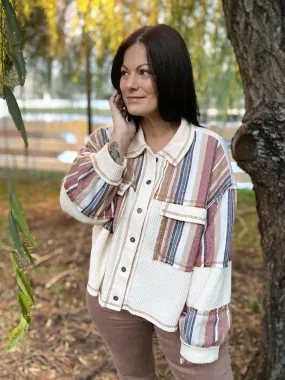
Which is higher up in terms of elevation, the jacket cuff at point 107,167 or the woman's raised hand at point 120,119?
the woman's raised hand at point 120,119

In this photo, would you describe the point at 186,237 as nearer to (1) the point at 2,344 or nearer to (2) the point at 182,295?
(2) the point at 182,295

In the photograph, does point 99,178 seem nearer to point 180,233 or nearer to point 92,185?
point 92,185

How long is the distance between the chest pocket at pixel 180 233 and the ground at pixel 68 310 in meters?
0.86

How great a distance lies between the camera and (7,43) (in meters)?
0.91

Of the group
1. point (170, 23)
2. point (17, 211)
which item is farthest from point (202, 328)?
point (170, 23)

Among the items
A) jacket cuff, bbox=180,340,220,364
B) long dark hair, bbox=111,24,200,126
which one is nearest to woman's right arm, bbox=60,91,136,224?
long dark hair, bbox=111,24,200,126

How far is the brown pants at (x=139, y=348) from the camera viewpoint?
1.11 metres

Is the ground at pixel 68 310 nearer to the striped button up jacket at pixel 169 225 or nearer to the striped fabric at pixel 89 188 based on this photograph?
the striped button up jacket at pixel 169 225

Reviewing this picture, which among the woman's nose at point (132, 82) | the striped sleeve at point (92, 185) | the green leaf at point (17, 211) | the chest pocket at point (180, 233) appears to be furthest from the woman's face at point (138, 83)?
the green leaf at point (17, 211)

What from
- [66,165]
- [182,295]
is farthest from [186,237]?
[66,165]

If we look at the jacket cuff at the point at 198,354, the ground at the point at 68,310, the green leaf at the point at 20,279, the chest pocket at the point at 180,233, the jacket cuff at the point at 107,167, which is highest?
the jacket cuff at the point at 107,167

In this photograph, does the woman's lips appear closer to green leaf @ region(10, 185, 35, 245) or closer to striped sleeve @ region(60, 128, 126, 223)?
striped sleeve @ region(60, 128, 126, 223)

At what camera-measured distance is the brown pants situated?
111cm

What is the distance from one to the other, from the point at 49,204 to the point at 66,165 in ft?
4.33
